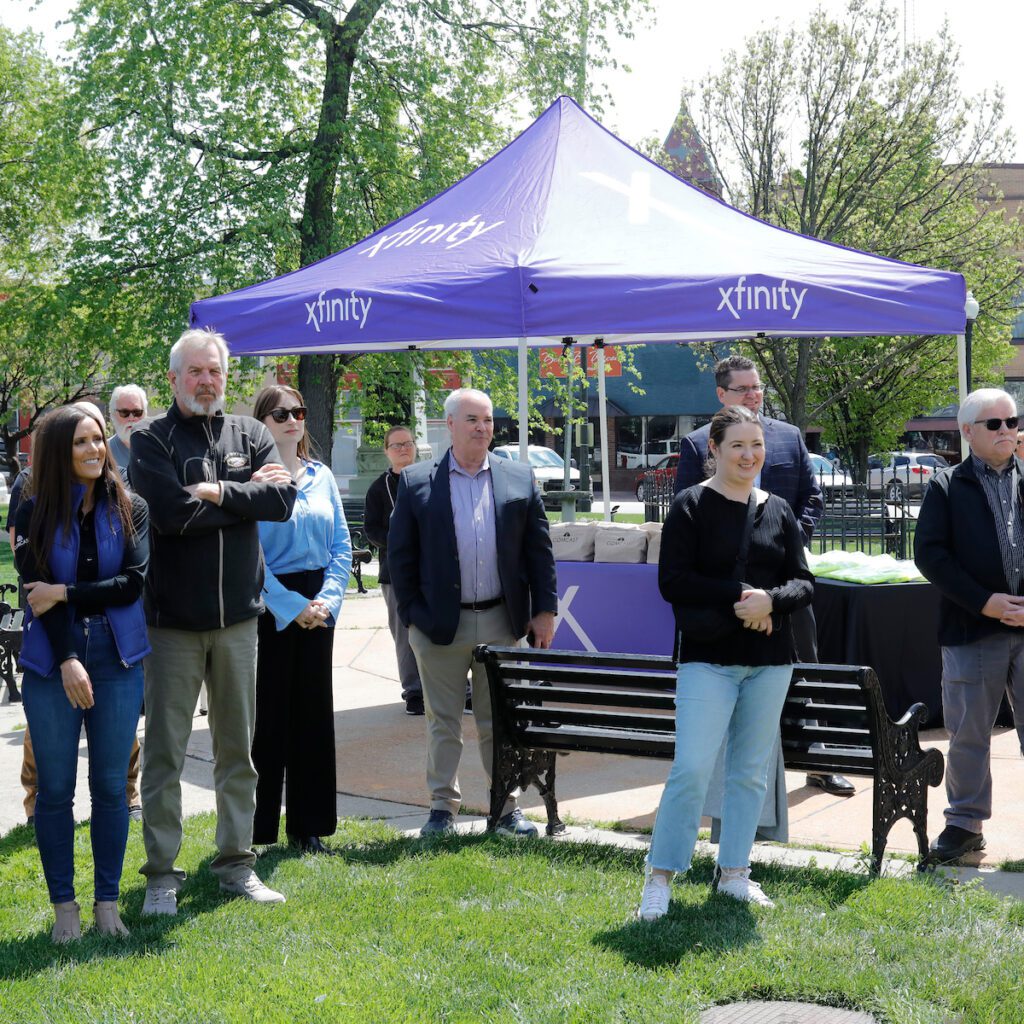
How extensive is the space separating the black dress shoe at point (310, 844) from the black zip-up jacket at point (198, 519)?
4.04ft

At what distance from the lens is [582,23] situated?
2320 centimetres

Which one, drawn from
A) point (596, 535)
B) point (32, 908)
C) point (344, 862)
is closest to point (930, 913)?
point (344, 862)

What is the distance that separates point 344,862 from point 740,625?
198 cm

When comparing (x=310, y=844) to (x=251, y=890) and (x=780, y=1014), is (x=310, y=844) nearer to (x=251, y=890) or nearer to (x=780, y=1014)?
(x=251, y=890)

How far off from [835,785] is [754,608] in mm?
2422

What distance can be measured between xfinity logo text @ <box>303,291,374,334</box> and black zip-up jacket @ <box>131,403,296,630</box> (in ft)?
9.75

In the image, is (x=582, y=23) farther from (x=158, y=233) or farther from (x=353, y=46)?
(x=158, y=233)

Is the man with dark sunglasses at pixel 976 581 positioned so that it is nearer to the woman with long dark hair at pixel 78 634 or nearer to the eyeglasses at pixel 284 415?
the eyeglasses at pixel 284 415

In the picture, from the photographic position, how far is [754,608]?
4309 mm

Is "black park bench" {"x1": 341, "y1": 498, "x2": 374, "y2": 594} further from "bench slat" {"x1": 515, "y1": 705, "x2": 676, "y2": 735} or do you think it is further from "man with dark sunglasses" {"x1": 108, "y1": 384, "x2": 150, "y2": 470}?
"bench slat" {"x1": 515, "y1": 705, "x2": 676, "y2": 735}

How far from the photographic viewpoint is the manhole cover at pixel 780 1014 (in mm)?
3623

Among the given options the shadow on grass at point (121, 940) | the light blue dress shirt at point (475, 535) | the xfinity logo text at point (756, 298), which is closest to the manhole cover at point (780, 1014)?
the shadow on grass at point (121, 940)

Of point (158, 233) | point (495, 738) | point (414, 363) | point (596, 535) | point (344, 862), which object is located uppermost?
point (158, 233)

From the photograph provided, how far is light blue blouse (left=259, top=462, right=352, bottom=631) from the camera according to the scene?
5.20 meters
